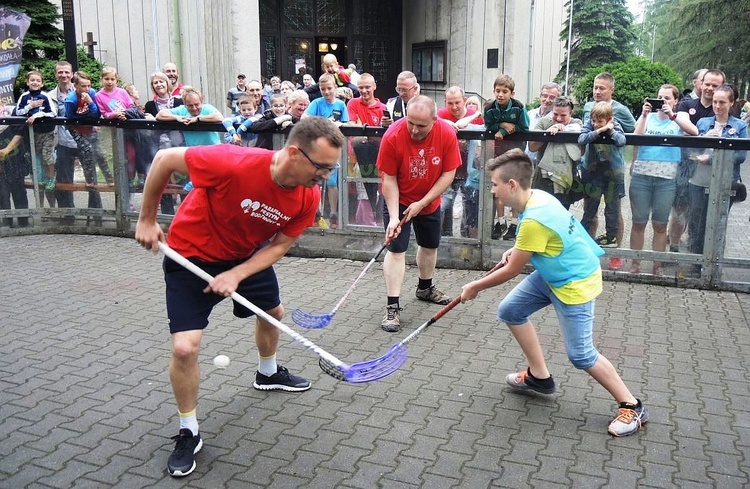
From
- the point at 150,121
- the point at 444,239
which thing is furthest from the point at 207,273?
the point at 150,121

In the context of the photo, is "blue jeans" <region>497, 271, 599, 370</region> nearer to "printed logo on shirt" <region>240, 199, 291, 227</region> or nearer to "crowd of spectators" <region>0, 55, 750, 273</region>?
"printed logo on shirt" <region>240, 199, 291, 227</region>

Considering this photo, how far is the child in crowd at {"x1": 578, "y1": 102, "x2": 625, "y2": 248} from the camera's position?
A: 7395 mm

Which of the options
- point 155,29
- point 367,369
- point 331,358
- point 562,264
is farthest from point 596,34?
point 331,358

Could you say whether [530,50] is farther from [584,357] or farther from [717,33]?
[584,357]

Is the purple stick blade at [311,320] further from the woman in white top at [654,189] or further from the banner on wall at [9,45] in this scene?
the banner on wall at [9,45]

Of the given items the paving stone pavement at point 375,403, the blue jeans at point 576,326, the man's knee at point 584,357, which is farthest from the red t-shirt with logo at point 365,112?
the man's knee at point 584,357

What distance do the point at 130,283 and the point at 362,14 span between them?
13.5 meters

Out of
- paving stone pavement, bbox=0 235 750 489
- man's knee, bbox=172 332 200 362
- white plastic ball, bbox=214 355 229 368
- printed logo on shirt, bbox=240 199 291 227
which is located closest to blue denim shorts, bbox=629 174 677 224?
paving stone pavement, bbox=0 235 750 489

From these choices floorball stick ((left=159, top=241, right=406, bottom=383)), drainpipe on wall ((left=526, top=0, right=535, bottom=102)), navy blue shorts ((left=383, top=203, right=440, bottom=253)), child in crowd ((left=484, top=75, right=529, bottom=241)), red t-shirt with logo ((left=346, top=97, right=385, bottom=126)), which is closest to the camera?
floorball stick ((left=159, top=241, right=406, bottom=383))

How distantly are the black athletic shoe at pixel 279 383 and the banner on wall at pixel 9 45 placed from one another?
7.72 metres

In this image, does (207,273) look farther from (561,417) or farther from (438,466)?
(561,417)

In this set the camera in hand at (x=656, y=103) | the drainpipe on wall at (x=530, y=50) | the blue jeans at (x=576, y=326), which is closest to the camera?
the blue jeans at (x=576, y=326)

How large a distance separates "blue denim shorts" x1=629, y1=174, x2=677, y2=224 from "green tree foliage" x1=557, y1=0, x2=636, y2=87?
19.6m

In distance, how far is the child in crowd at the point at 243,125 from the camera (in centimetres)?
849
